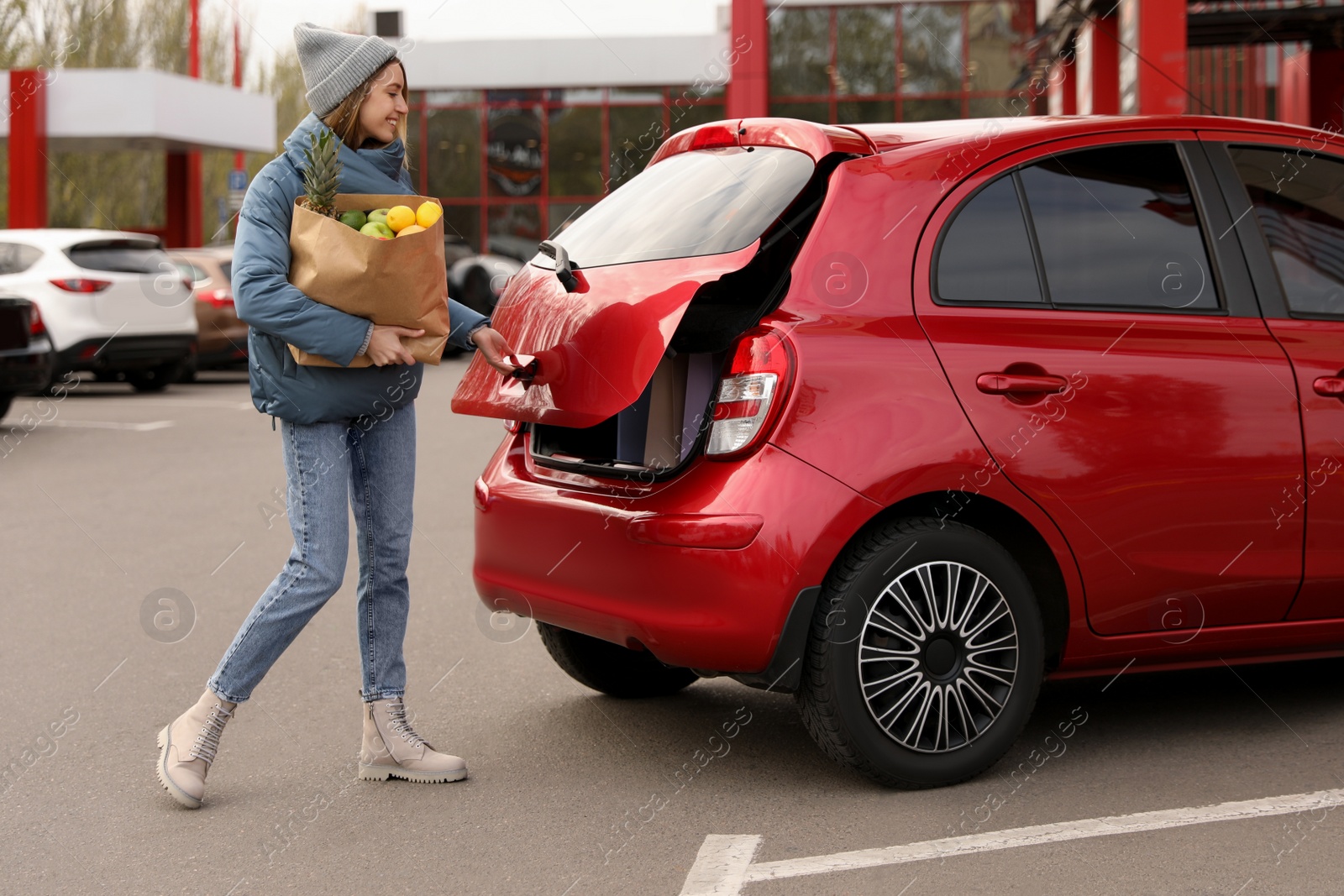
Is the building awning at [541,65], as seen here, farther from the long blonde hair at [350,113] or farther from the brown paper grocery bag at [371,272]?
the brown paper grocery bag at [371,272]

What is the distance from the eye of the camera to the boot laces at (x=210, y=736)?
13.1 feet

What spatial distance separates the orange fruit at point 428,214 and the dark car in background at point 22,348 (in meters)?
10.4

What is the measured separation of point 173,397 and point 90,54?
28791mm

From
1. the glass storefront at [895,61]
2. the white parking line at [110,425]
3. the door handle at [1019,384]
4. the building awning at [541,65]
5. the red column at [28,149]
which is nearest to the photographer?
the door handle at [1019,384]

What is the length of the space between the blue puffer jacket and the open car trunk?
312mm

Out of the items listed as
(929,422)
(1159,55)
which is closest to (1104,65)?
(1159,55)

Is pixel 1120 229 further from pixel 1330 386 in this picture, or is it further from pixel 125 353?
pixel 125 353

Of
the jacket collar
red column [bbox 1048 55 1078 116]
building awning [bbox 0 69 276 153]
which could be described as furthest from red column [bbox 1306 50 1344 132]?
Answer: building awning [bbox 0 69 276 153]

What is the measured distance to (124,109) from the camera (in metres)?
28.1

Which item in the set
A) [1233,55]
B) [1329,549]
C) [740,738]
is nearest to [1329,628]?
[1329,549]

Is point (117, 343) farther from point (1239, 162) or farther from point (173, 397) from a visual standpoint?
point (1239, 162)

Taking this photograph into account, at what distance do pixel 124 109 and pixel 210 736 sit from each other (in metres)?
26.5

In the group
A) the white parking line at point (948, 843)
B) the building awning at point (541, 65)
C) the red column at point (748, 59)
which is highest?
the building awning at point (541, 65)

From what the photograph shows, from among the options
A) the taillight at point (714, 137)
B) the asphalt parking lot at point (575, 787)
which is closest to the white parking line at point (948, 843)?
the asphalt parking lot at point (575, 787)
